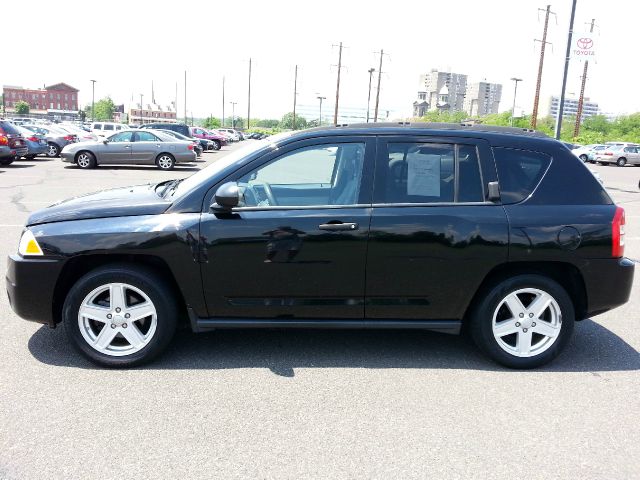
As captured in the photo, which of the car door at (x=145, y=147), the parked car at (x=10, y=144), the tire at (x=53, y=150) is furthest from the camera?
the tire at (x=53, y=150)

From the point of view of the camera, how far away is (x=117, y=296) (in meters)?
4.00

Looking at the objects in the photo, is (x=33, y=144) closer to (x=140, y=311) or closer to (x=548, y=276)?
(x=140, y=311)

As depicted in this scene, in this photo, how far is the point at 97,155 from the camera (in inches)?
843

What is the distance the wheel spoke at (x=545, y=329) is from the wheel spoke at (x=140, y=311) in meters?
2.75

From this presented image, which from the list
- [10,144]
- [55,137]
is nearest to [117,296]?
[10,144]

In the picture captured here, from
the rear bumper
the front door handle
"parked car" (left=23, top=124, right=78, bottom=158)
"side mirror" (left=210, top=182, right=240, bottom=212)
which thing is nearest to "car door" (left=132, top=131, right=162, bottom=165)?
"parked car" (left=23, top=124, right=78, bottom=158)

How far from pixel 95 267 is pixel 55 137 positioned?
25.9 m

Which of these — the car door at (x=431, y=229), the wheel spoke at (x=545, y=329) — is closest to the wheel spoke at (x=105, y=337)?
the car door at (x=431, y=229)

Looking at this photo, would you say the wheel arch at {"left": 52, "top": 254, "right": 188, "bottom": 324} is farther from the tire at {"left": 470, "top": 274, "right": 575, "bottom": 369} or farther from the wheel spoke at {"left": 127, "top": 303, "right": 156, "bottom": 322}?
the tire at {"left": 470, "top": 274, "right": 575, "bottom": 369}

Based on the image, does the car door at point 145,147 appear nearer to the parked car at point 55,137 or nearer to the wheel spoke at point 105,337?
the parked car at point 55,137

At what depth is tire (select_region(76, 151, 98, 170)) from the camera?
69.7ft

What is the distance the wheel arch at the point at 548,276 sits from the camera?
422 centimetres

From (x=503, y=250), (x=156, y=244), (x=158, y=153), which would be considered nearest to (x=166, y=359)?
(x=156, y=244)

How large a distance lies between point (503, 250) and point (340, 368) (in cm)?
143
